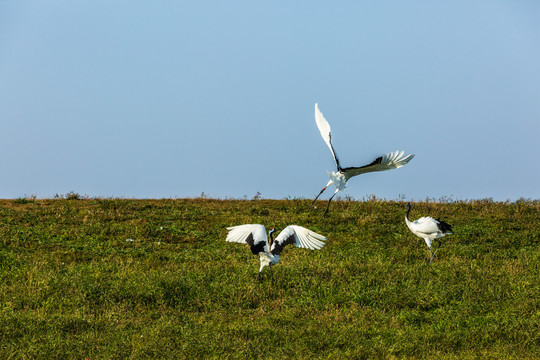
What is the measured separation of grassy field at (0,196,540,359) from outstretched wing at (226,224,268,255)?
0.67 m

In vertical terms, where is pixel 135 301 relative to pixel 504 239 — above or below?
below

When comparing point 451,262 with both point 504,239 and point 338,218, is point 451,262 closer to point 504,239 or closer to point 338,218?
point 504,239

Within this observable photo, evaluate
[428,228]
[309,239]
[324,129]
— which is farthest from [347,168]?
[309,239]

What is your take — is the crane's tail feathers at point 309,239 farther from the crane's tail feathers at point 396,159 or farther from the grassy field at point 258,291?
the crane's tail feathers at point 396,159

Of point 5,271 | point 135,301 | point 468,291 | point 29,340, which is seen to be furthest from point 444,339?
point 5,271

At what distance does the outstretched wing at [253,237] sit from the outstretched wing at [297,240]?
220 millimetres

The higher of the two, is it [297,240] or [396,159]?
[396,159]

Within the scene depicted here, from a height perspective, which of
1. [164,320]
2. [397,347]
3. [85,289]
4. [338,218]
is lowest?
[397,347]

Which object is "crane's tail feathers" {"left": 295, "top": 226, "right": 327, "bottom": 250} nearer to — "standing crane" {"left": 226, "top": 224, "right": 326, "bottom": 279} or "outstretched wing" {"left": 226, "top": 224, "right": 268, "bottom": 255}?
"standing crane" {"left": 226, "top": 224, "right": 326, "bottom": 279}

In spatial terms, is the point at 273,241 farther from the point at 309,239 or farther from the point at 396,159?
the point at 396,159

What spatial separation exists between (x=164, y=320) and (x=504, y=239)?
995 centimetres

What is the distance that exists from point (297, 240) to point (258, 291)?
47.5 inches

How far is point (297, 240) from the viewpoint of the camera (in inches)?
413

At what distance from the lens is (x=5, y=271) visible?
11.4 meters
